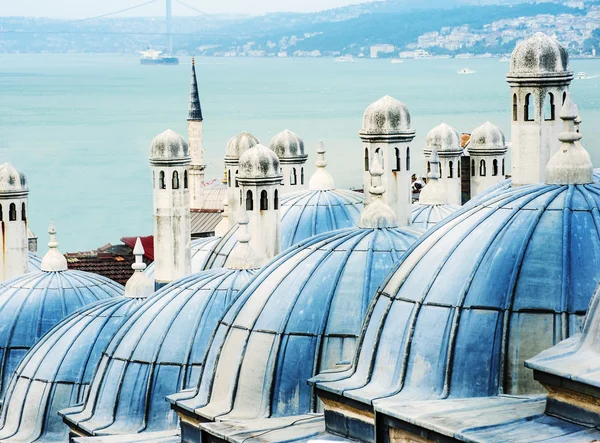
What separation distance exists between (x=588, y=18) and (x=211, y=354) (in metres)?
68.0

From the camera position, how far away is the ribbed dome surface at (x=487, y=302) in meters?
20.8

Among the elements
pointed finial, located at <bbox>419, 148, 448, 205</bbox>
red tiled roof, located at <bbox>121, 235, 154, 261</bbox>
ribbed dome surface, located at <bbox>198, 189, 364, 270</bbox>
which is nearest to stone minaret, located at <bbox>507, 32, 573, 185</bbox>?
ribbed dome surface, located at <bbox>198, 189, 364, 270</bbox>

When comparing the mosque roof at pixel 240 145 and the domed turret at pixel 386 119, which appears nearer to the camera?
the domed turret at pixel 386 119

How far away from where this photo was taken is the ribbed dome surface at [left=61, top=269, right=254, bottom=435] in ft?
101

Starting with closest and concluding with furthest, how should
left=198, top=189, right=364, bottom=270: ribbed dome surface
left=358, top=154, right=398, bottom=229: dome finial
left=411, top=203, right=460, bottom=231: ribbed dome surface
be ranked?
left=358, top=154, right=398, bottom=229: dome finial < left=198, top=189, right=364, bottom=270: ribbed dome surface < left=411, top=203, right=460, bottom=231: ribbed dome surface

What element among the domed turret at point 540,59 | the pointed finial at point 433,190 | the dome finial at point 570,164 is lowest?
the pointed finial at point 433,190

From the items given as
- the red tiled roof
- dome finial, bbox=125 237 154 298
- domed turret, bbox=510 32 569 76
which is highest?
domed turret, bbox=510 32 569 76

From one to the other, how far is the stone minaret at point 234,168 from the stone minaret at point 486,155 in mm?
5800

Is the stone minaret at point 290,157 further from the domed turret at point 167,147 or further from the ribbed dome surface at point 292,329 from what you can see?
the ribbed dome surface at point 292,329

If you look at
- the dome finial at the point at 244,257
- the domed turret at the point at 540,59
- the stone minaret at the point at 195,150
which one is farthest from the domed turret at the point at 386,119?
the stone minaret at the point at 195,150

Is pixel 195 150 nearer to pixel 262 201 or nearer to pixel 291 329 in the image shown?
pixel 262 201

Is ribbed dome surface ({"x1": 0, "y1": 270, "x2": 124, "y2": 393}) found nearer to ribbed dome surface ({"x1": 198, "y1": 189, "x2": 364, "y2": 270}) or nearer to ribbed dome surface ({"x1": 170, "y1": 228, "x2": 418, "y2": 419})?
ribbed dome surface ({"x1": 198, "y1": 189, "x2": 364, "y2": 270})

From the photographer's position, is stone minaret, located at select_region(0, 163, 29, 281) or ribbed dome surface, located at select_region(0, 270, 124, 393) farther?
stone minaret, located at select_region(0, 163, 29, 281)

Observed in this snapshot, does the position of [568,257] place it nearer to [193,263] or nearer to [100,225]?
[193,263]
